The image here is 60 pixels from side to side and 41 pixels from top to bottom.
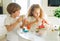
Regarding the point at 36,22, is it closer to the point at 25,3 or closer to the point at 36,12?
the point at 36,12

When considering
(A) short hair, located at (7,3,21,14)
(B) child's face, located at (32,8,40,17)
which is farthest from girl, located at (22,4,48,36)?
(A) short hair, located at (7,3,21,14)

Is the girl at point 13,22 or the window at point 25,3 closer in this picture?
the girl at point 13,22

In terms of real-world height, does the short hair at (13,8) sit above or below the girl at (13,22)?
above

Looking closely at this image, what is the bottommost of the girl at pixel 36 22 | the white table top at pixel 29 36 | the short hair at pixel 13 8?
the white table top at pixel 29 36

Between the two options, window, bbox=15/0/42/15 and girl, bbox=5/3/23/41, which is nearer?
girl, bbox=5/3/23/41

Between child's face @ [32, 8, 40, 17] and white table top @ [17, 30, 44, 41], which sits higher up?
child's face @ [32, 8, 40, 17]

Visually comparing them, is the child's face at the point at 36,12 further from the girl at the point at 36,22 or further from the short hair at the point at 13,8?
the short hair at the point at 13,8

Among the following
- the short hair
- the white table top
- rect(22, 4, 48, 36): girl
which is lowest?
the white table top

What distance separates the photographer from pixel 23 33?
1020 mm

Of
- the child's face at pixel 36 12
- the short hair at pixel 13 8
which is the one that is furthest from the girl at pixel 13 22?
the child's face at pixel 36 12

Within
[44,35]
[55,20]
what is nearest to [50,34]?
[44,35]

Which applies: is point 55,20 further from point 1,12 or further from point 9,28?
point 1,12

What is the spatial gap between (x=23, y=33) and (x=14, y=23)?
113 mm

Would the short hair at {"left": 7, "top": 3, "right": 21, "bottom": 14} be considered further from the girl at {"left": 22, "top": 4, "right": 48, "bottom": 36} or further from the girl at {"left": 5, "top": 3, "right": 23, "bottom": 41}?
the girl at {"left": 22, "top": 4, "right": 48, "bottom": 36}
